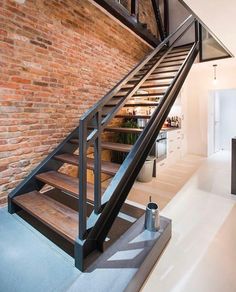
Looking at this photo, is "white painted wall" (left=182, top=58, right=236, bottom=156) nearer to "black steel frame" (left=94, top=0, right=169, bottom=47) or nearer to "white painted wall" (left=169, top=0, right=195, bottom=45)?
"white painted wall" (left=169, top=0, right=195, bottom=45)

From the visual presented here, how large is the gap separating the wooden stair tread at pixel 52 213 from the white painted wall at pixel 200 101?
17.3 feet

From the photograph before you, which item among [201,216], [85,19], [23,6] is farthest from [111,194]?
[85,19]

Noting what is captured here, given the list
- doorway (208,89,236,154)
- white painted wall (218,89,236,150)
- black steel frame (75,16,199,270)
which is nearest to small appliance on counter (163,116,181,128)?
doorway (208,89,236,154)

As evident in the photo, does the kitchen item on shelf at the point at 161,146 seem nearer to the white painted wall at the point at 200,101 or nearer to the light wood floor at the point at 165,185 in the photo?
the light wood floor at the point at 165,185

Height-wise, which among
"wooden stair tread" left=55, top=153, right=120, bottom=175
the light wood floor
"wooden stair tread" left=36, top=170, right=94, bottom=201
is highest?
"wooden stair tread" left=55, top=153, right=120, bottom=175

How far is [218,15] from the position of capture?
2449mm

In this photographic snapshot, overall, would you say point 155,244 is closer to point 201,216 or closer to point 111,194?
point 111,194

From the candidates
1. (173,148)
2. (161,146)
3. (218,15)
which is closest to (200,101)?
(173,148)

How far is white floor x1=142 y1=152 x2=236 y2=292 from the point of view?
1.67 m

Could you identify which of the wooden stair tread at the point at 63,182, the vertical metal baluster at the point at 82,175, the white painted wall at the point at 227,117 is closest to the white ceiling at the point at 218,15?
the vertical metal baluster at the point at 82,175

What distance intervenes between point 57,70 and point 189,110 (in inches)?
191

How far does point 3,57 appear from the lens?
2254 millimetres

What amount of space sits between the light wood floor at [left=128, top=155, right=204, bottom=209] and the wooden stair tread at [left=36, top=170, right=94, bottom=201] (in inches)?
50.1

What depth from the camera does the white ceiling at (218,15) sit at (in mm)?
2168
